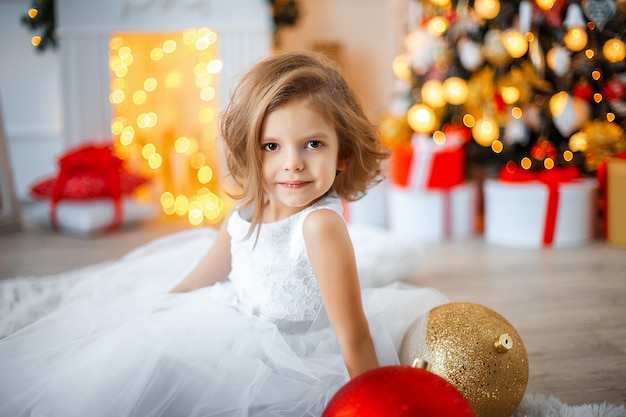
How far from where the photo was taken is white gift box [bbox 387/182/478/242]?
2854 millimetres

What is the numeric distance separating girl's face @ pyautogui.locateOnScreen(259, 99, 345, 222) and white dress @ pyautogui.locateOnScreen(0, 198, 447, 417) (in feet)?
0.19

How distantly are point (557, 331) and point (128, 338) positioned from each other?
1160 mm

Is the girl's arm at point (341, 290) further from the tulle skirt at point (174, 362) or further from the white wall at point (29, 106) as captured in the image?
the white wall at point (29, 106)

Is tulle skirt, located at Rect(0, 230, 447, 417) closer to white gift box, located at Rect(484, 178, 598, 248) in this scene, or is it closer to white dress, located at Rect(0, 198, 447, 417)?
white dress, located at Rect(0, 198, 447, 417)

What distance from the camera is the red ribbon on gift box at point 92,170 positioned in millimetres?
3072

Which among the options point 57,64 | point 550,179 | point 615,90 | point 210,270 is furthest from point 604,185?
point 57,64

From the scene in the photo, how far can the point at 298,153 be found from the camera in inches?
43.9

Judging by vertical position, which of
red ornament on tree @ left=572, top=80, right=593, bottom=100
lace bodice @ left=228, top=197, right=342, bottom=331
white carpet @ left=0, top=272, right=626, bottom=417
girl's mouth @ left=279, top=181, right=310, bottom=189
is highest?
red ornament on tree @ left=572, top=80, right=593, bottom=100

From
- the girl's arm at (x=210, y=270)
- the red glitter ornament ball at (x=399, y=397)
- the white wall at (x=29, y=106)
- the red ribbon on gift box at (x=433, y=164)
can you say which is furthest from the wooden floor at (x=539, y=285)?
the white wall at (x=29, y=106)

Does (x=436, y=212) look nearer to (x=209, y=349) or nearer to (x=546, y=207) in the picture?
(x=546, y=207)

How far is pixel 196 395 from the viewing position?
3.64ft

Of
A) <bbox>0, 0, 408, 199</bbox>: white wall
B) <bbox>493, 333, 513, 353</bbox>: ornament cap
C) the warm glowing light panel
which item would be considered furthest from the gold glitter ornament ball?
<bbox>0, 0, 408, 199</bbox>: white wall

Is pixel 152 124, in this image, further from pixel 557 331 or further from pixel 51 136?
pixel 557 331

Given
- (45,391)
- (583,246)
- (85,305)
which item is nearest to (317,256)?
(45,391)
